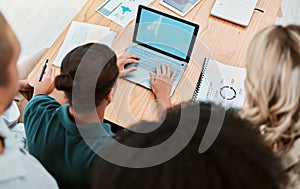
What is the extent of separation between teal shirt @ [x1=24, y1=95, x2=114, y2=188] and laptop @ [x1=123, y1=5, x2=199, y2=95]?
35 cm

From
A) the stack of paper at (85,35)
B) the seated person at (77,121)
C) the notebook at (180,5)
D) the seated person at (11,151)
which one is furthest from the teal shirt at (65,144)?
→ the notebook at (180,5)

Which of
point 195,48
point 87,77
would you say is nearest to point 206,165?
point 87,77

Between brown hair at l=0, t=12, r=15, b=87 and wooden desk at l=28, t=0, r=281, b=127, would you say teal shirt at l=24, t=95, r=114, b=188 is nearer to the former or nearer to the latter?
wooden desk at l=28, t=0, r=281, b=127

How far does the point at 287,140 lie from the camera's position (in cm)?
121

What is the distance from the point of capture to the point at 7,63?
1063 millimetres

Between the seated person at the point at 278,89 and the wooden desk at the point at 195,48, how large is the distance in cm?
42

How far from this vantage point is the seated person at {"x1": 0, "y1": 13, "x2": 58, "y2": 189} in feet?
3.29

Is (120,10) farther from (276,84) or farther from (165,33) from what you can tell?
(276,84)

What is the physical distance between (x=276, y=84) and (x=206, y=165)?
496mm

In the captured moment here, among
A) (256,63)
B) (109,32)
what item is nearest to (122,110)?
(109,32)

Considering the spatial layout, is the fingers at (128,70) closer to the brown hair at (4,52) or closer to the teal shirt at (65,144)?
the teal shirt at (65,144)

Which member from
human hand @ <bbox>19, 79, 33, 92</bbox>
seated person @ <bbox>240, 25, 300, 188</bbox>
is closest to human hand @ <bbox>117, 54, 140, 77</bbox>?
human hand @ <bbox>19, 79, 33, 92</bbox>

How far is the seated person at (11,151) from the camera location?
100 cm

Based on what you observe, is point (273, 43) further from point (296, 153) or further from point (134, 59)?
point (134, 59)
